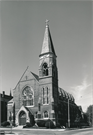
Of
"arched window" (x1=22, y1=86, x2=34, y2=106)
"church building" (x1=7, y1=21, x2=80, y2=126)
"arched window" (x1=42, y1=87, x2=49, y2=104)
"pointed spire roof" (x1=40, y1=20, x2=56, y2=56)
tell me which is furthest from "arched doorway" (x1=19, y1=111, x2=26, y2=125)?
"pointed spire roof" (x1=40, y1=20, x2=56, y2=56)

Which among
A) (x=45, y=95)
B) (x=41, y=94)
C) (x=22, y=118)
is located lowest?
(x=22, y=118)

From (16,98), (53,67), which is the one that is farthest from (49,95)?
(16,98)

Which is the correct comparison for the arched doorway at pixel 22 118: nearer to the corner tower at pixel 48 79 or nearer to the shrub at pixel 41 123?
the shrub at pixel 41 123

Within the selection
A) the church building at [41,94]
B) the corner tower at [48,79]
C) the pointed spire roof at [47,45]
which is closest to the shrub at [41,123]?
the church building at [41,94]

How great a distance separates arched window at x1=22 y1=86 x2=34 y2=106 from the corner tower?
3871 mm

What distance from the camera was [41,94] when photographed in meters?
50.9

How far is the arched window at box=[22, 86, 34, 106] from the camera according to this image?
53028 mm

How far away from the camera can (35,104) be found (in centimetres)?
5134

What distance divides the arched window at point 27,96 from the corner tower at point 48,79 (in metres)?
3.87

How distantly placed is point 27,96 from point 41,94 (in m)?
5.34

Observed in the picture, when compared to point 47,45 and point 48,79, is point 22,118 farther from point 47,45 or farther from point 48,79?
point 47,45

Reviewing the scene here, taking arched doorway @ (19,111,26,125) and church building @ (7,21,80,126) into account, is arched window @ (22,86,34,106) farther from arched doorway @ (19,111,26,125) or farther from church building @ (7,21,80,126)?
arched doorway @ (19,111,26,125)

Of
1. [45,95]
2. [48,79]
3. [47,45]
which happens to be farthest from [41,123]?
[47,45]

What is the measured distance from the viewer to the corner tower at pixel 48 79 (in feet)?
159
